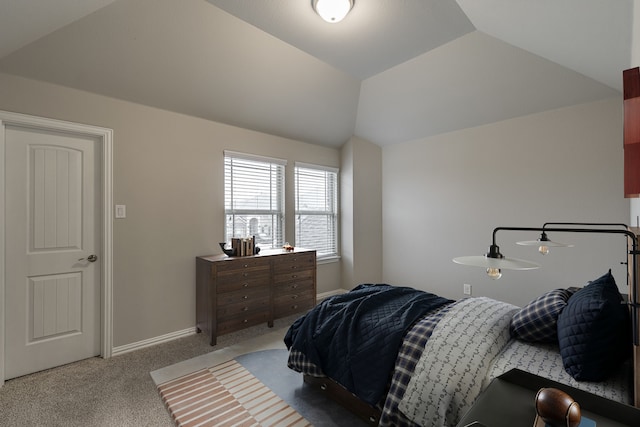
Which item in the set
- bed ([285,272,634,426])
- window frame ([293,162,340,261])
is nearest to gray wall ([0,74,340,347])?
window frame ([293,162,340,261])

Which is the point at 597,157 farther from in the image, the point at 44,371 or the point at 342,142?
the point at 44,371

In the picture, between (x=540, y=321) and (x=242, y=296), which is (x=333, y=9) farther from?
(x=242, y=296)

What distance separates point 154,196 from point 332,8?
2330mm

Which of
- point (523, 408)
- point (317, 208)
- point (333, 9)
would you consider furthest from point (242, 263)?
point (523, 408)

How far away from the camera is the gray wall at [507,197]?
2922 millimetres

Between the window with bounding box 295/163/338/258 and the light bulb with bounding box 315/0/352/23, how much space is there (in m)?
2.09

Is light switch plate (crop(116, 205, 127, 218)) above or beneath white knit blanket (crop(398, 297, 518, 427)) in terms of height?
above

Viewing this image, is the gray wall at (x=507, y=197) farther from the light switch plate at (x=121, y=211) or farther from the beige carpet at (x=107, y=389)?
Result: the light switch plate at (x=121, y=211)

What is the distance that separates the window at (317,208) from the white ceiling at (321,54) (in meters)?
0.88

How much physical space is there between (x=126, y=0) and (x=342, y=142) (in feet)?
10.0

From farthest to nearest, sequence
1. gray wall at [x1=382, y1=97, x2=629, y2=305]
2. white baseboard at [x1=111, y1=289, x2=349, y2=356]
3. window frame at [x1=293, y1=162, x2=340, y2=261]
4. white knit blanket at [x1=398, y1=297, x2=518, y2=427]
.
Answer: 1. window frame at [x1=293, y1=162, x2=340, y2=261]
2. gray wall at [x1=382, y1=97, x2=629, y2=305]
3. white baseboard at [x1=111, y1=289, x2=349, y2=356]
4. white knit blanket at [x1=398, y1=297, x2=518, y2=427]

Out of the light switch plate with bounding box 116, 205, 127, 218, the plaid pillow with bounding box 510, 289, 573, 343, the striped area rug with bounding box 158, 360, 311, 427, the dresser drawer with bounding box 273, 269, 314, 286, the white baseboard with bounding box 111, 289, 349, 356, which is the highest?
the light switch plate with bounding box 116, 205, 127, 218

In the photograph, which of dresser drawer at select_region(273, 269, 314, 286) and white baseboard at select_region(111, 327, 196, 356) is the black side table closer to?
dresser drawer at select_region(273, 269, 314, 286)

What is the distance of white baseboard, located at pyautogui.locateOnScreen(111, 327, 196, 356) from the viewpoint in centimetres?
277
